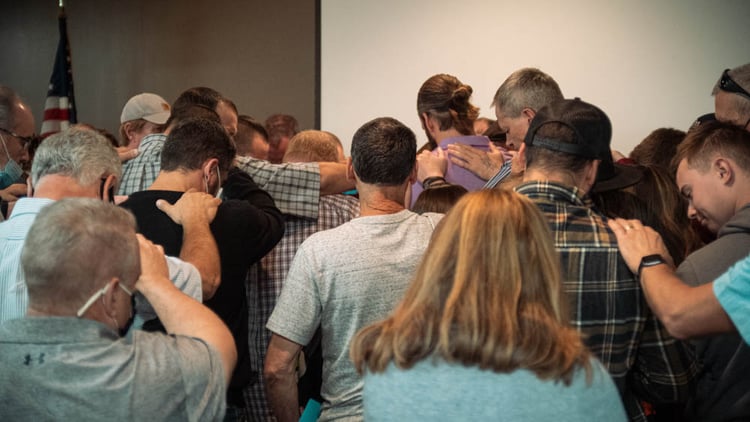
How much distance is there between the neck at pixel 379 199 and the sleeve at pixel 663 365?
0.77m

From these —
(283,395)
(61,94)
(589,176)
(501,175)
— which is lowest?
(283,395)

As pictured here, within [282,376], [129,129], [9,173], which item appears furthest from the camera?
[9,173]

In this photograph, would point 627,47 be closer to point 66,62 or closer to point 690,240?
point 690,240

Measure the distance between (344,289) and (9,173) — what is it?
1952 mm

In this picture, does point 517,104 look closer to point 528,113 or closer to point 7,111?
point 528,113

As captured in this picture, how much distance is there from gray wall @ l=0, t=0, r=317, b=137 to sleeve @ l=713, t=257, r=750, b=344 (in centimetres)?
444

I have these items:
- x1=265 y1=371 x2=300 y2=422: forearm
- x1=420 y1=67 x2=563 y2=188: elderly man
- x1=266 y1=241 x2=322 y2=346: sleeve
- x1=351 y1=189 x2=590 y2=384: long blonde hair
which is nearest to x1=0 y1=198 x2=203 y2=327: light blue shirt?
x1=266 y1=241 x2=322 y2=346: sleeve

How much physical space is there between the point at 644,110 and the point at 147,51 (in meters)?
3.70

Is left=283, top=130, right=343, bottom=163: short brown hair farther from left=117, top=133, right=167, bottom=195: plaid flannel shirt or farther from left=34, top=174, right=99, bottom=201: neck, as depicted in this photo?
left=34, top=174, right=99, bottom=201: neck

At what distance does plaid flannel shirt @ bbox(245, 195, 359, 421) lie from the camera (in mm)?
2873

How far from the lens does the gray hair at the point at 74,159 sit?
7.39ft

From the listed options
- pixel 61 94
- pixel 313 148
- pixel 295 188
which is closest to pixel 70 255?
pixel 295 188

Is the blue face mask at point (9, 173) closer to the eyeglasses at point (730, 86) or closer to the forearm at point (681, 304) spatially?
the forearm at point (681, 304)

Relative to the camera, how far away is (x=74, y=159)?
7.40 feet
